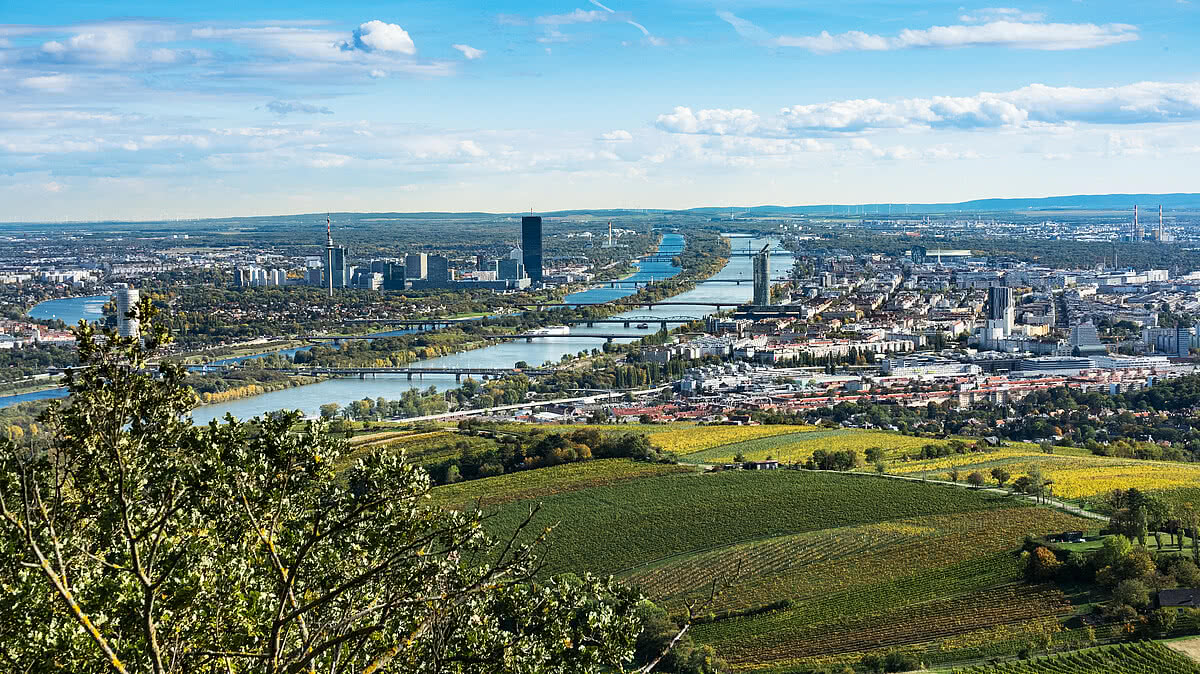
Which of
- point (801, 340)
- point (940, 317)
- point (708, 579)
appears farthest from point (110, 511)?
point (940, 317)

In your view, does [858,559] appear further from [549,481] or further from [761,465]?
[761,465]

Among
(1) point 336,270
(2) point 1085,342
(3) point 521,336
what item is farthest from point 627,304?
(2) point 1085,342

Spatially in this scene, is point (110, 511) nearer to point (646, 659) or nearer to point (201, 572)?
point (201, 572)

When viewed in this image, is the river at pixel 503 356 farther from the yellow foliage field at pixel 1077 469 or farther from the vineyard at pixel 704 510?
the yellow foliage field at pixel 1077 469

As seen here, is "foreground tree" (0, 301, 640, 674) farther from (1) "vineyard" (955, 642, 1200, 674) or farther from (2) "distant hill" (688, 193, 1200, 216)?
(2) "distant hill" (688, 193, 1200, 216)

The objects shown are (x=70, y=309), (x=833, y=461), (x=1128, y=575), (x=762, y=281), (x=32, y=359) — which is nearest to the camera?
(x=1128, y=575)

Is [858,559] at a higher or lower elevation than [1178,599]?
lower
